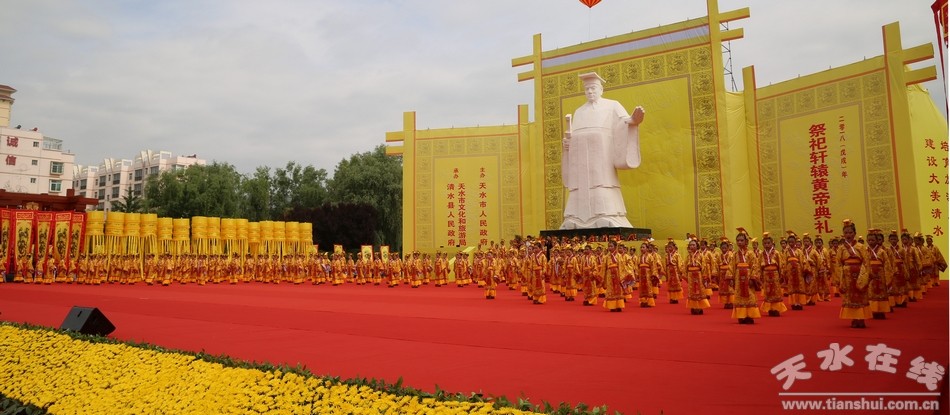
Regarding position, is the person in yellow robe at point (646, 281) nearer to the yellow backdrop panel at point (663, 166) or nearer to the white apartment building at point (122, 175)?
the yellow backdrop panel at point (663, 166)

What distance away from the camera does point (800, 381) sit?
3203mm

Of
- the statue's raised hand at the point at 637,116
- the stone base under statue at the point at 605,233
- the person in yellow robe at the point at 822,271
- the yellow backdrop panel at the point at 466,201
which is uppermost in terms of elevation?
the statue's raised hand at the point at 637,116

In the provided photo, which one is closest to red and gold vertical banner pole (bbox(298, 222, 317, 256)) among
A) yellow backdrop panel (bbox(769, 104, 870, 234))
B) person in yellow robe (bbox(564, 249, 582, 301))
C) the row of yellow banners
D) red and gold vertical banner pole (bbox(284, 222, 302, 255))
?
the row of yellow banners

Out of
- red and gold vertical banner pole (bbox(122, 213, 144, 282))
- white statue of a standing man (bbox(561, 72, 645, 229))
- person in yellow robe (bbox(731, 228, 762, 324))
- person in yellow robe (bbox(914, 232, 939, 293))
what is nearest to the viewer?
person in yellow robe (bbox(731, 228, 762, 324))

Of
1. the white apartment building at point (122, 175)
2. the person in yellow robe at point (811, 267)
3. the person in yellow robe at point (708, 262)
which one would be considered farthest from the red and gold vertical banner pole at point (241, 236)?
the white apartment building at point (122, 175)

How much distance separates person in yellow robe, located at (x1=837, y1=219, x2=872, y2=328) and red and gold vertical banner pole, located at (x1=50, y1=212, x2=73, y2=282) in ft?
60.1

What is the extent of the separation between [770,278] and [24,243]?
1830cm

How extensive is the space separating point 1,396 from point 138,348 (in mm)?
1094

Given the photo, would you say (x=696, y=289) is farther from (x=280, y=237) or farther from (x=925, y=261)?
(x=280, y=237)

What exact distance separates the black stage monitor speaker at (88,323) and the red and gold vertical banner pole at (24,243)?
42.8 ft

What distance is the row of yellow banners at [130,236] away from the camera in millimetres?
15477

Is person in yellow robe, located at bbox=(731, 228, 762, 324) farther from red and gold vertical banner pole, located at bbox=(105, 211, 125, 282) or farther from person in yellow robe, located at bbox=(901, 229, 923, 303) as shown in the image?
red and gold vertical banner pole, located at bbox=(105, 211, 125, 282)

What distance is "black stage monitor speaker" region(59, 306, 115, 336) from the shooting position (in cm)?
522

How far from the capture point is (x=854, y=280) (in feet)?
17.0
